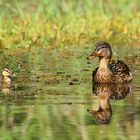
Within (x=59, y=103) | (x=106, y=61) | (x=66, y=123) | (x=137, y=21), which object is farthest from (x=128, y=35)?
(x=66, y=123)

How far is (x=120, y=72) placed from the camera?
1428cm

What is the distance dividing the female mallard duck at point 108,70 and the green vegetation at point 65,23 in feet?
15.2

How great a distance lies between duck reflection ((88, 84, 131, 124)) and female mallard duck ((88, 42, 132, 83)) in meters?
0.21

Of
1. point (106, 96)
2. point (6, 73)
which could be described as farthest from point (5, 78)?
point (106, 96)

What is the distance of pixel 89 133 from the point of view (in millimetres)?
9570

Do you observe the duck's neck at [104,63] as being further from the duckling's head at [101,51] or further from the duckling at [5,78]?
the duckling at [5,78]

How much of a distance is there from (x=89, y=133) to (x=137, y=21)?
12701 mm

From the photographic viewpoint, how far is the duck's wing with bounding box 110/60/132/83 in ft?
46.2

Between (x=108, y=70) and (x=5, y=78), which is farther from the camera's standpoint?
(x=108, y=70)

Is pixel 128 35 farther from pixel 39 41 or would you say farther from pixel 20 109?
pixel 20 109

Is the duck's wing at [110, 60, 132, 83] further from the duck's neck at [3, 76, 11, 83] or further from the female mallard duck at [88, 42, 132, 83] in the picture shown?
the duck's neck at [3, 76, 11, 83]

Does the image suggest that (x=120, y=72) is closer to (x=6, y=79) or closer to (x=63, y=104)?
(x=6, y=79)

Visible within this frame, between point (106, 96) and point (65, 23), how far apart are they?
890 cm

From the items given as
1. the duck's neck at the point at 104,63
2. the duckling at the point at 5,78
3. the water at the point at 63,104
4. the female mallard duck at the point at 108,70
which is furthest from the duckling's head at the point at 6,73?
the duck's neck at the point at 104,63
